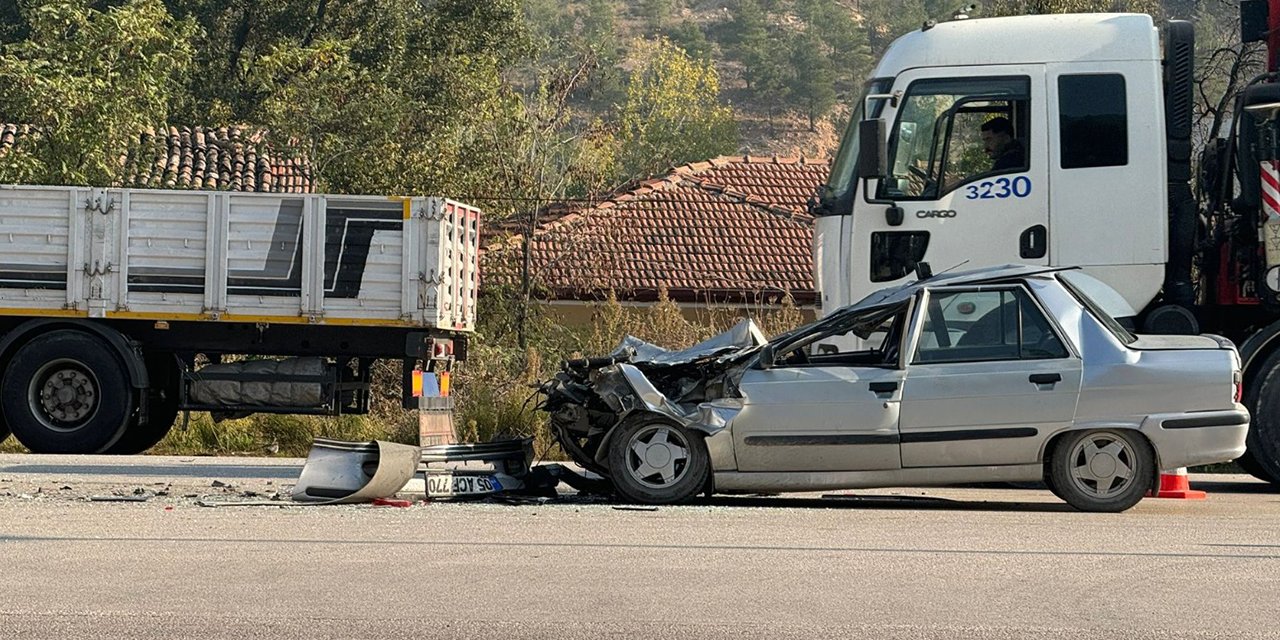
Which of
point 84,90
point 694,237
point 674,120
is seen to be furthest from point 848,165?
point 674,120

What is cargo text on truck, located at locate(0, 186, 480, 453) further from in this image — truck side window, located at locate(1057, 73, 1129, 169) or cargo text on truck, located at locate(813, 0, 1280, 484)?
truck side window, located at locate(1057, 73, 1129, 169)

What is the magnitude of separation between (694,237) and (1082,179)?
25.6 metres

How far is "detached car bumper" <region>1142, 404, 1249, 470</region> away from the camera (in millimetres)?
10320

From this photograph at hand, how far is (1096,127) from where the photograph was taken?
12180 mm

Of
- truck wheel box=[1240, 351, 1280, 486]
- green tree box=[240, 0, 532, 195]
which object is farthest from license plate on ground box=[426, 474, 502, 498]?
green tree box=[240, 0, 532, 195]

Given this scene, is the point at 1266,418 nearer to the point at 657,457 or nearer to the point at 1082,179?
the point at 1082,179

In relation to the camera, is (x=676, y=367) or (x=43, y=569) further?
(x=676, y=367)

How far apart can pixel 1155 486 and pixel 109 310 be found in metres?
10.2

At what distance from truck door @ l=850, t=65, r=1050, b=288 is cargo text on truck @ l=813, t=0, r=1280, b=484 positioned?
1 cm

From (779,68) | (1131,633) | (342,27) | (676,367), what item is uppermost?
(779,68)

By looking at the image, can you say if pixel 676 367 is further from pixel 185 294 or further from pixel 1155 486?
pixel 185 294

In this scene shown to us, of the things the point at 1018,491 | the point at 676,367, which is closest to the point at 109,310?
the point at 676,367

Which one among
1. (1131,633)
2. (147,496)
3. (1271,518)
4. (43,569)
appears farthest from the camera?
(147,496)

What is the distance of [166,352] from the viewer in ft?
54.5
